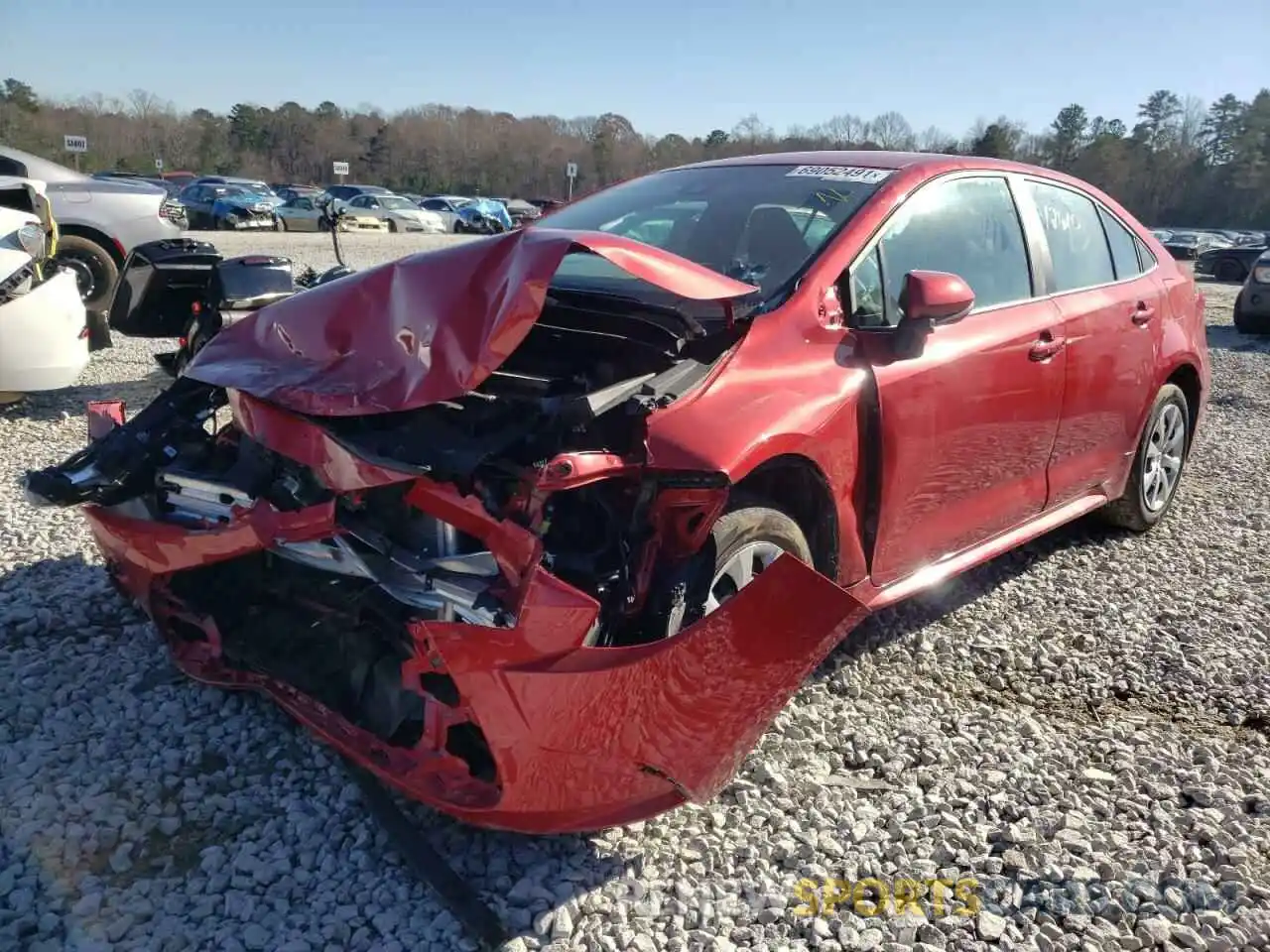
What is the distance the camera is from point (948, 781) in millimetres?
2830

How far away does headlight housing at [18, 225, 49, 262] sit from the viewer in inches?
229

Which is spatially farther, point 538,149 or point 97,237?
point 538,149

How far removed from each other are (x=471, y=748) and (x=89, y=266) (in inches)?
329

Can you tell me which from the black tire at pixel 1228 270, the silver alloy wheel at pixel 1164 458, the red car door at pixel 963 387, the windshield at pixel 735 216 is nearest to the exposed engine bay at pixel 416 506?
the windshield at pixel 735 216

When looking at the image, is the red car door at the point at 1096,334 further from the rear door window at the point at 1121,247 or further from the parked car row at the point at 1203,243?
the parked car row at the point at 1203,243

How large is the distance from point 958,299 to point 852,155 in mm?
1127

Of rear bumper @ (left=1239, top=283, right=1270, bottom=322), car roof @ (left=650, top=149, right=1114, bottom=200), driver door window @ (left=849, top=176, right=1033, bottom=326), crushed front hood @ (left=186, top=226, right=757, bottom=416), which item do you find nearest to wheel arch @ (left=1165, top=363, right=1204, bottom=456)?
car roof @ (left=650, top=149, right=1114, bottom=200)

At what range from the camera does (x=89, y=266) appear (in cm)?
882

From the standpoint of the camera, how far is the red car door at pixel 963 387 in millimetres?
3072

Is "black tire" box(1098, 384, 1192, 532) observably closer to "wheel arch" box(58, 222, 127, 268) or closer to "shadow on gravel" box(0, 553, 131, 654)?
"shadow on gravel" box(0, 553, 131, 654)

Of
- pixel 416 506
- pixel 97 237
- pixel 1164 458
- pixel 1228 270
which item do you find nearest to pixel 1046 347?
pixel 1164 458

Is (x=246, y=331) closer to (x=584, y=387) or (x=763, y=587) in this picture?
(x=584, y=387)

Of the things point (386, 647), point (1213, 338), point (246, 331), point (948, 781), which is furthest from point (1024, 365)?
point (1213, 338)

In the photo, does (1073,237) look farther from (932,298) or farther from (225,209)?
(225,209)
